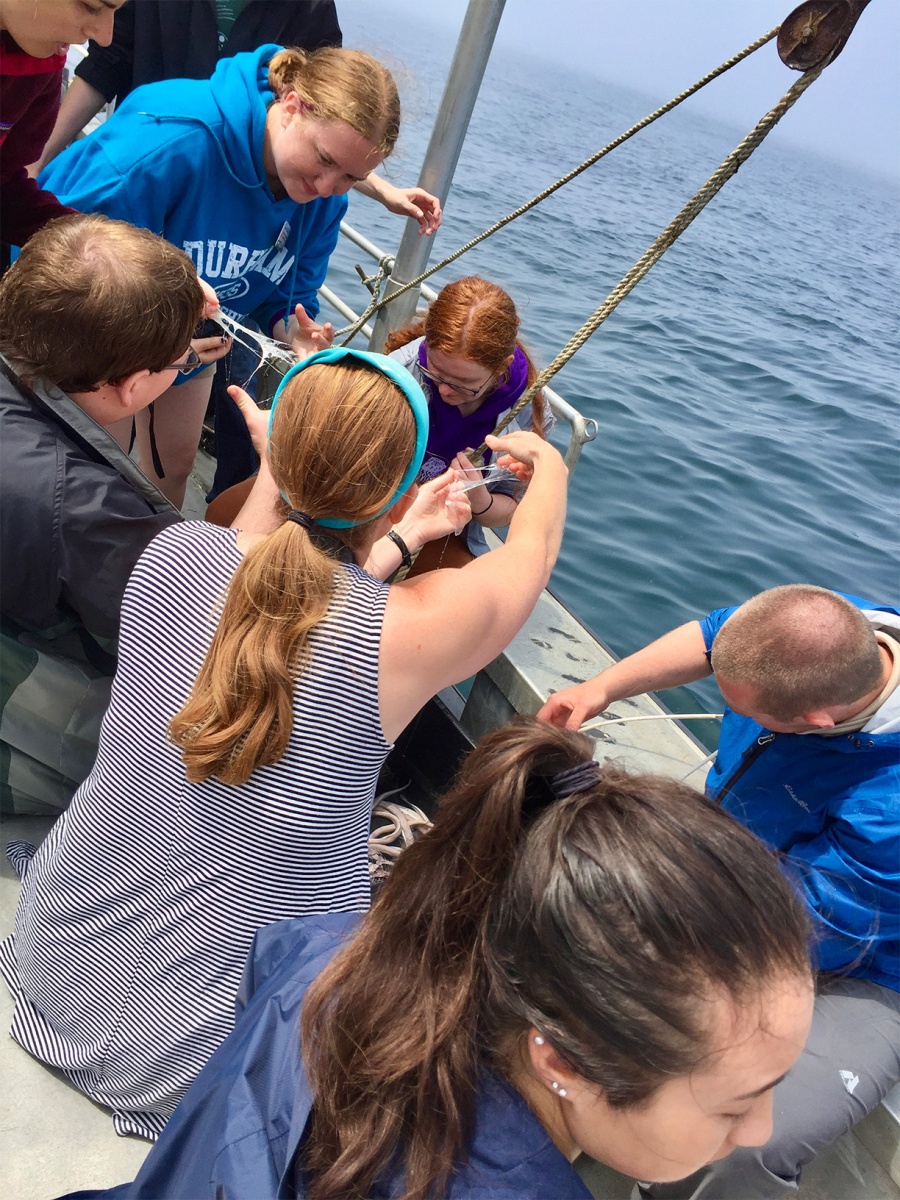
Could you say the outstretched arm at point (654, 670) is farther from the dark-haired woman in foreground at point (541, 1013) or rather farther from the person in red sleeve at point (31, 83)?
the person in red sleeve at point (31, 83)

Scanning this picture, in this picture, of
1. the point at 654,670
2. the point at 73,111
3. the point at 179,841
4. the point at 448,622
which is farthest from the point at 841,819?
the point at 73,111

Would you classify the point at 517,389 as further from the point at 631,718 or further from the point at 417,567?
the point at 631,718

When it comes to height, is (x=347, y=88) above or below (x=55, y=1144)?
above

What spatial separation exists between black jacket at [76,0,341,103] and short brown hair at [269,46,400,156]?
3.22 feet

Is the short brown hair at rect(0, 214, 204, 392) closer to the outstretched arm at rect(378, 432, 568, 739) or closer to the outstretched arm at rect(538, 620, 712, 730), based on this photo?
the outstretched arm at rect(378, 432, 568, 739)

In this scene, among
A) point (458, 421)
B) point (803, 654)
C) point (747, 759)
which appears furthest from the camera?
point (458, 421)

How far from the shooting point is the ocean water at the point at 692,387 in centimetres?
554

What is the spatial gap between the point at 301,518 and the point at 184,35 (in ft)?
8.68

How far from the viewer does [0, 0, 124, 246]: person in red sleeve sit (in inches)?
78.5

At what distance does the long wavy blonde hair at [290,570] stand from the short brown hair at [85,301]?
0.38 meters

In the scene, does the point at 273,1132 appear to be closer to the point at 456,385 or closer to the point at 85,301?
the point at 85,301

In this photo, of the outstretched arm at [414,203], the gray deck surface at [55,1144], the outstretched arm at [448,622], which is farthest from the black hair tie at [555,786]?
the outstretched arm at [414,203]

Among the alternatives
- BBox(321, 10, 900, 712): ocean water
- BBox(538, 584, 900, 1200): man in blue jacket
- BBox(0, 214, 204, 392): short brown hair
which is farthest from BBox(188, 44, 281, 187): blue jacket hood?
BBox(538, 584, 900, 1200): man in blue jacket

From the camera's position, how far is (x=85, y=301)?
1694 mm
